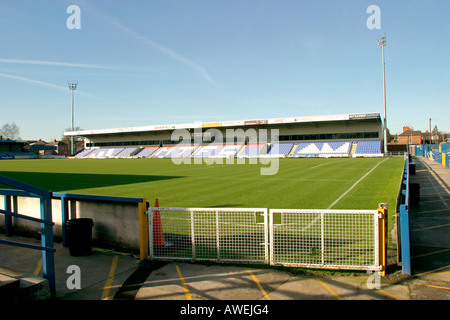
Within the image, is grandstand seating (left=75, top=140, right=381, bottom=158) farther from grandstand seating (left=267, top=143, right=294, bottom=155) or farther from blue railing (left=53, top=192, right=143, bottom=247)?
blue railing (left=53, top=192, right=143, bottom=247)

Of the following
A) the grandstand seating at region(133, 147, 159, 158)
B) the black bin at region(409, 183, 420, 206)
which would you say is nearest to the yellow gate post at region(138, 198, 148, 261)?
Result: the black bin at region(409, 183, 420, 206)

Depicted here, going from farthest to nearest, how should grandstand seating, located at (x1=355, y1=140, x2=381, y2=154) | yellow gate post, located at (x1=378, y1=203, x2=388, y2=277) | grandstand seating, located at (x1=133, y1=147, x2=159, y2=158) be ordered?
1. grandstand seating, located at (x1=133, y1=147, x2=159, y2=158)
2. grandstand seating, located at (x1=355, y1=140, x2=381, y2=154)
3. yellow gate post, located at (x1=378, y1=203, x2=388, y2=277)

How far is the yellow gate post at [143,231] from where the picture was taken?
6528 mm

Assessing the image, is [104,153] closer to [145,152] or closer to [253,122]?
[145,152]

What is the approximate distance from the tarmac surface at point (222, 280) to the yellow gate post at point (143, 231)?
7.7 inches

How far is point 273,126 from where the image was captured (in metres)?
63.8

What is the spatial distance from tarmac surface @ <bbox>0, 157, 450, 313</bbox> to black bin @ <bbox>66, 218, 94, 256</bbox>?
142 millimetres

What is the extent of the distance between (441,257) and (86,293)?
22.1 feet

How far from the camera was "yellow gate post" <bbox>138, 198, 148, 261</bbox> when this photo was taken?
6528 mm
